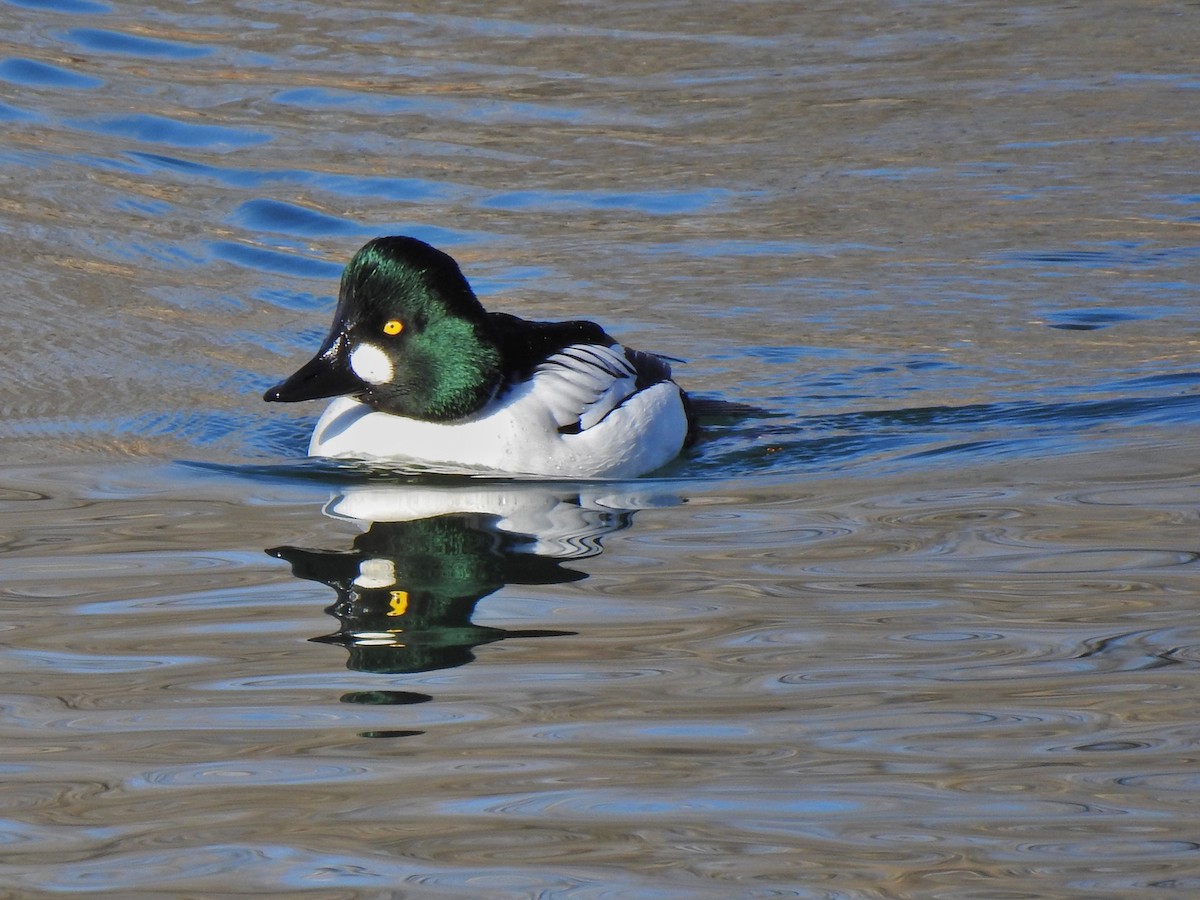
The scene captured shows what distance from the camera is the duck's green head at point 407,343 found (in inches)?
271

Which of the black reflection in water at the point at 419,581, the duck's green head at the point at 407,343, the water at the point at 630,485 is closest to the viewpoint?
the water at the point at 630,485

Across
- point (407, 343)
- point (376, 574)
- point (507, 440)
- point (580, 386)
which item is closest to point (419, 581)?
point (376, 574)

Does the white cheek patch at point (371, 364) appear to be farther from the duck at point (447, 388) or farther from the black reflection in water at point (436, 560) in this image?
the black reflection in water at point (436, 560)

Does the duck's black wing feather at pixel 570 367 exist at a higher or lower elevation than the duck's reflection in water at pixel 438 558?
higher

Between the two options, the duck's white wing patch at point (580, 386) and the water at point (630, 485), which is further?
the duck's white wing patch at point (580, 386)

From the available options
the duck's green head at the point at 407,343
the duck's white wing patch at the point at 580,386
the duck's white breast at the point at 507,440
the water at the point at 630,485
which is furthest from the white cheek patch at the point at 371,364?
the duck's white wing patch at the point at 580,386

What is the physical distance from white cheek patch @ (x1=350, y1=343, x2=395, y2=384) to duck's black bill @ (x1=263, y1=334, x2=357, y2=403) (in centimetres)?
3

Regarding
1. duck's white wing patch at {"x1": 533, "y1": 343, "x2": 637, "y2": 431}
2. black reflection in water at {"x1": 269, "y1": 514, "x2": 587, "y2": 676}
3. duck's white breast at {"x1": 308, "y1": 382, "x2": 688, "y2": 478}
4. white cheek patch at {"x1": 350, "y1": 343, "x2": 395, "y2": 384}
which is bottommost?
black reflection in water at {"x1": 269, "y1": 514, "x2": 587, "y2": 676}

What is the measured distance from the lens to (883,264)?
10344 millimetres

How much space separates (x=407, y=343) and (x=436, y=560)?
1364mm

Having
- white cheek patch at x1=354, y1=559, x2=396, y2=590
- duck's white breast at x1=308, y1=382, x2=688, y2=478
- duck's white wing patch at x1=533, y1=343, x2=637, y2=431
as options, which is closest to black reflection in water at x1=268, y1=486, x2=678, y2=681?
white cheek patch at x1=354, y1=559, x2=396, y2=590

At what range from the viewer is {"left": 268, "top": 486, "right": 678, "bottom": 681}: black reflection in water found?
16.7 ft

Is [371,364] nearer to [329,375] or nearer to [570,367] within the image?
[329,375]

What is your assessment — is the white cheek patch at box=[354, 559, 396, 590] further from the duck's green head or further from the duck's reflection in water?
the duck's green head
